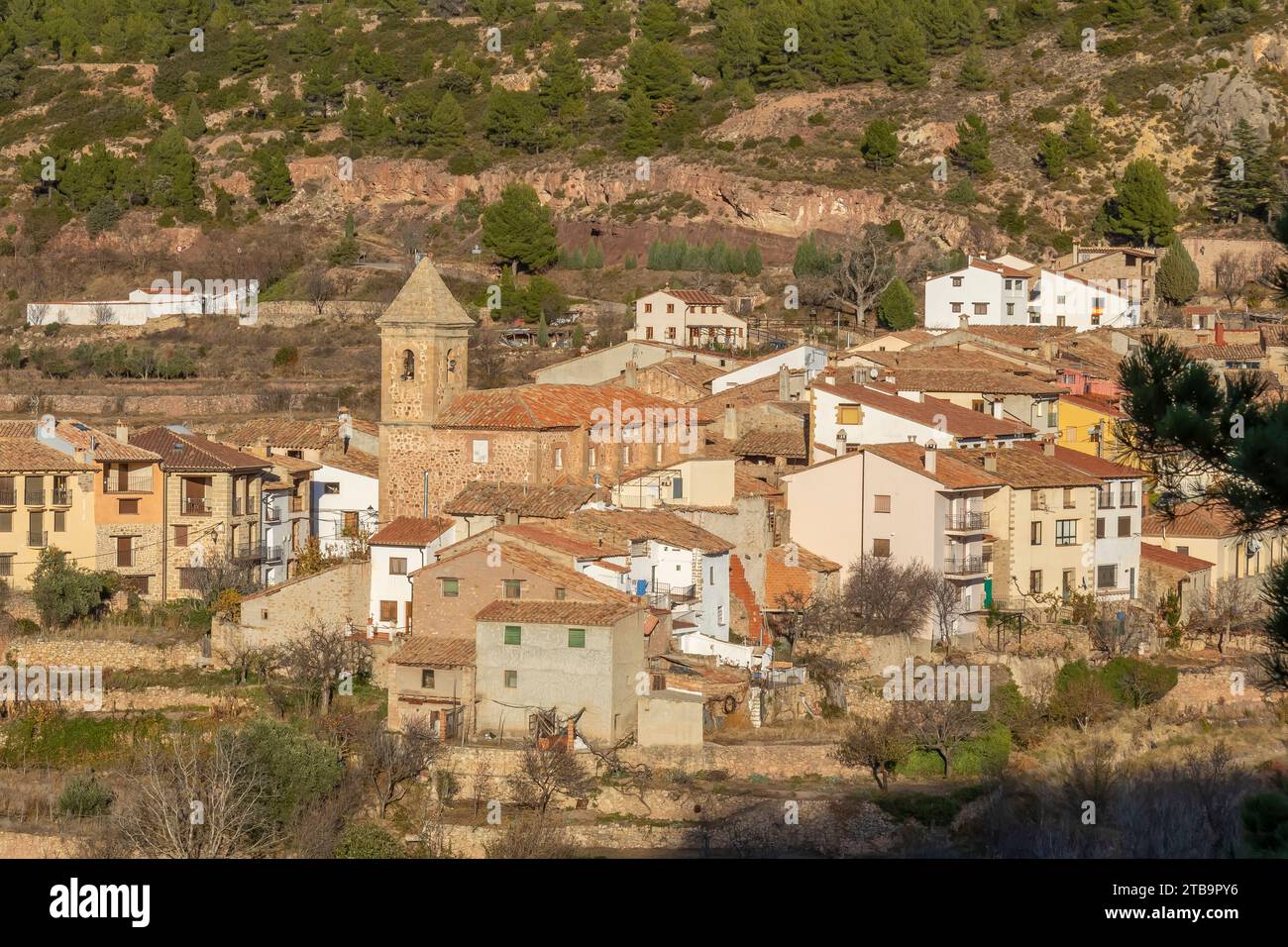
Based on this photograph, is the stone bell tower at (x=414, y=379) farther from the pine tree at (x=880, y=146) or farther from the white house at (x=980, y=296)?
the pine tree at (x=880, y=146)

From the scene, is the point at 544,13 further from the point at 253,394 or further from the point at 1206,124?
the point at 253,394

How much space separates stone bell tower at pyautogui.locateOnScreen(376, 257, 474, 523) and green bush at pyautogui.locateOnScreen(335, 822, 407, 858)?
37.4ft

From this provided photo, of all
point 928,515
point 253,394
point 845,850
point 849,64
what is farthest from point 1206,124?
point 845,850

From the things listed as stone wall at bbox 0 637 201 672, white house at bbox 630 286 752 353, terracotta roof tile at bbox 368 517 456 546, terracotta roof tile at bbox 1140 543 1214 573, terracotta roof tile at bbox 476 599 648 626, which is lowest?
stone wall at bbox 0 637 201 672

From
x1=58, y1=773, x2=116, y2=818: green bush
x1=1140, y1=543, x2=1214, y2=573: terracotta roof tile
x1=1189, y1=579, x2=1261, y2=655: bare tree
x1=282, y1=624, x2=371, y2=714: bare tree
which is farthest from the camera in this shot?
x1=1140, y1=543, x2=1214, y2=573: terracotta roof tile

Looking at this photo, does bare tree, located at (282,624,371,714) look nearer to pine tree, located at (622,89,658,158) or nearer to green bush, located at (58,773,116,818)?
green bush, located at (58,773,116,818)

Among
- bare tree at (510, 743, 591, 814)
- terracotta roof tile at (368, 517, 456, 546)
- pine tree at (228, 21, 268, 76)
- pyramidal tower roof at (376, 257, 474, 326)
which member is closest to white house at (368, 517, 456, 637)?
terracotta roof tile at (368, 517, 456, 546)

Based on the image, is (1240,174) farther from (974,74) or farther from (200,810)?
(200,810)

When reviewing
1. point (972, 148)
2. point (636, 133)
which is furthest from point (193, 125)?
point (972, 148)

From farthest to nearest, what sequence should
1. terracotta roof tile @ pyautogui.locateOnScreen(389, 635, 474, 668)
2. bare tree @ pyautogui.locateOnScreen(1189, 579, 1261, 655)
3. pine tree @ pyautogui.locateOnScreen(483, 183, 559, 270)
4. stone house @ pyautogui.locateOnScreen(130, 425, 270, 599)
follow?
pine tree @ pyautogui.locateOnScreen(483, 183, 559, 270), stone house @ pyautogui.locateOnScreen(130, 425, 270, 599), bare tree @ pyautogui.locateOnScreen(1189, 579, 1261, 655), terracotta roof tile @ pyautogui.locateOnScreen(389, 635, 474, 668)

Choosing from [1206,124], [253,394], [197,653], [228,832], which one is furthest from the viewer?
[1206,124]

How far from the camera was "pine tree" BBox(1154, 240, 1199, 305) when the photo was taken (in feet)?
216

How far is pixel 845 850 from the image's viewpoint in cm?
2570

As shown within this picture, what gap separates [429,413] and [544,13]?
6846cm
